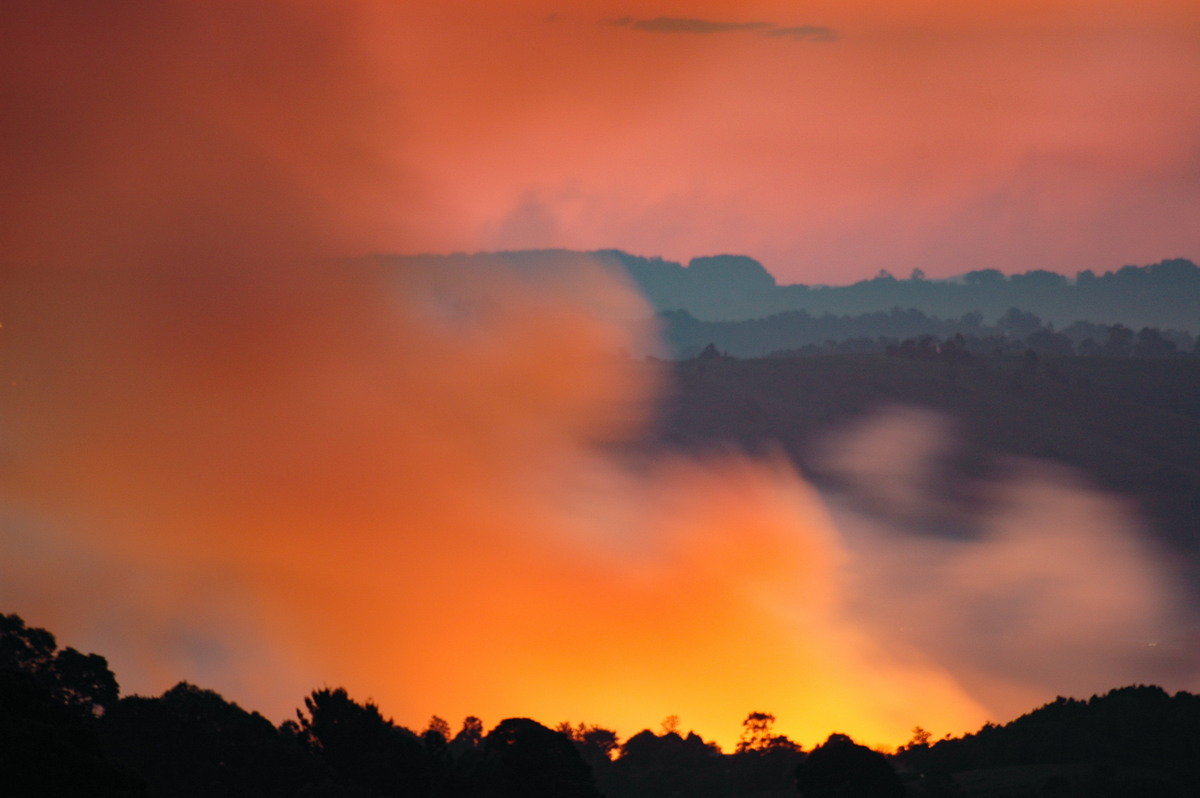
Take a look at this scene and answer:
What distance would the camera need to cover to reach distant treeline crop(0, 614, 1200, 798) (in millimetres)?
32562

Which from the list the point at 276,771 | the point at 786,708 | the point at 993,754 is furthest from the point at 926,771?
the point at 786,708

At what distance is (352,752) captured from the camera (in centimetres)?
6191

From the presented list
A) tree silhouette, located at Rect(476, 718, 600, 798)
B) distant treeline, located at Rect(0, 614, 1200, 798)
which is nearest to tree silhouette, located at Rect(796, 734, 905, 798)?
distant treeline, located at Rect(0, 614, 1200, 798)

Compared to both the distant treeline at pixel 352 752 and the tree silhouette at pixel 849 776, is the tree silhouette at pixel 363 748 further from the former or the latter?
the tree silhouette at pixel 849 776

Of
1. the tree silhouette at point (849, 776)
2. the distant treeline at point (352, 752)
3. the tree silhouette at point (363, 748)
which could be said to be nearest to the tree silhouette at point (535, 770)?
the distant treeline at point (352, 752)

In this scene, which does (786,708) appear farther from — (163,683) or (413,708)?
A: (163,683)

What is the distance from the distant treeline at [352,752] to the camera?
32562 mm

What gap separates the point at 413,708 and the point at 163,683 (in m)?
46.2

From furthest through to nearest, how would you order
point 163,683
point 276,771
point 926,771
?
1. point 163,683
2. point 926,771
3. point 276,771

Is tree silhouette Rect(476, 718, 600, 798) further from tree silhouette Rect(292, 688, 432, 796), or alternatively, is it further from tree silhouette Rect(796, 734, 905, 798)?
tree silhouette Rect(796, 734, 905, 798)

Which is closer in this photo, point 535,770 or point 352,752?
point 535,770

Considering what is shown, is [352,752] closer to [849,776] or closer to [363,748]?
[363,748]

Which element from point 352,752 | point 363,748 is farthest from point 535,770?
point 352,752

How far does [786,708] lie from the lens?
189250 millimetres
